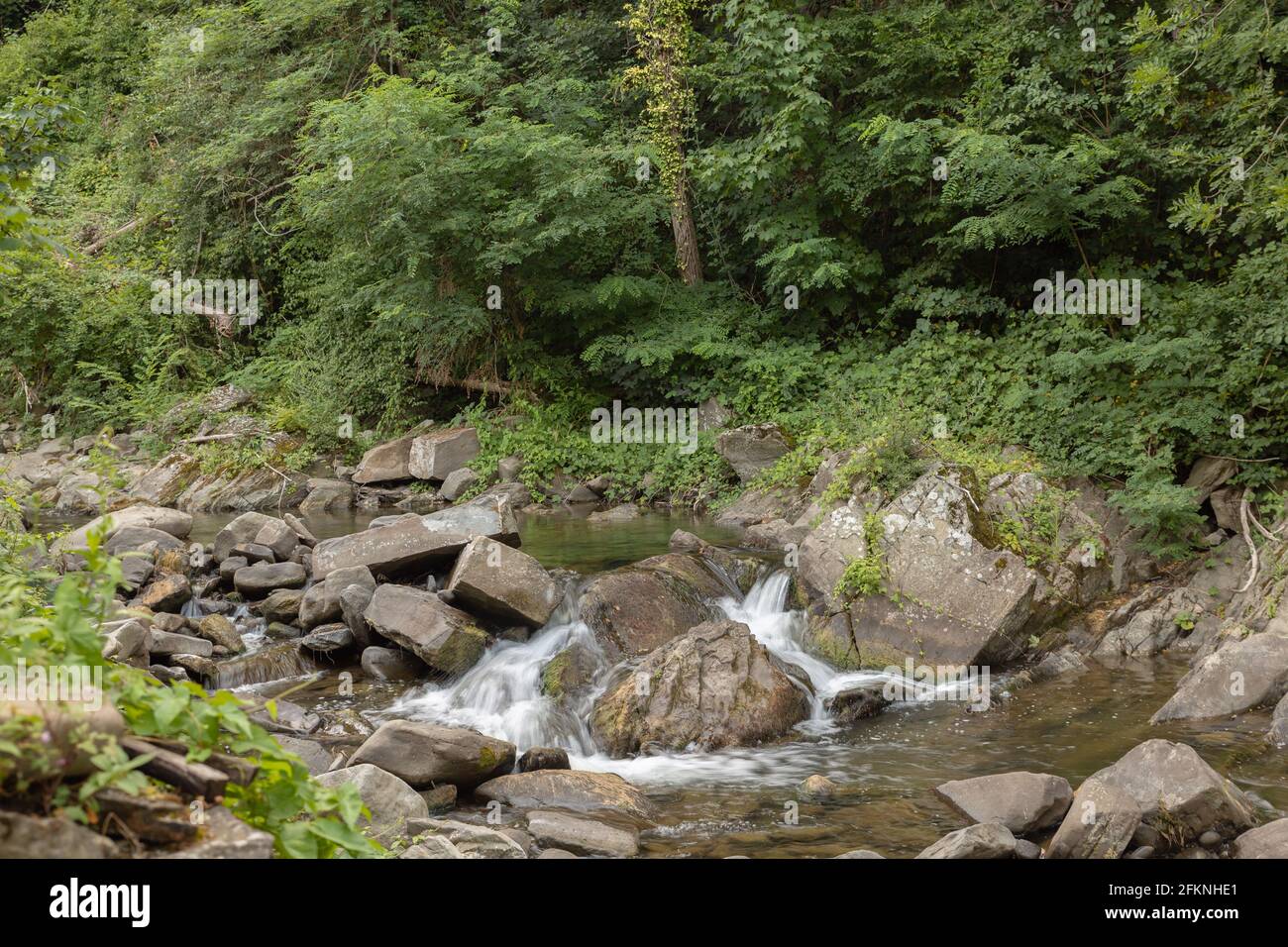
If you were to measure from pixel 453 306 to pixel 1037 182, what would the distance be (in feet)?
31.8

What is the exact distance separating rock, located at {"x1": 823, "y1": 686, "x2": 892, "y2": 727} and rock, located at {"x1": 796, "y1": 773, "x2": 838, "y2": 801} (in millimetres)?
1562

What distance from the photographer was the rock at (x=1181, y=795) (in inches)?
221

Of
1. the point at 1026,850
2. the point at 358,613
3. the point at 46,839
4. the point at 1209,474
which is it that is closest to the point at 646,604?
the point at 358,613

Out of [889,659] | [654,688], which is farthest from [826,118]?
[654,688]

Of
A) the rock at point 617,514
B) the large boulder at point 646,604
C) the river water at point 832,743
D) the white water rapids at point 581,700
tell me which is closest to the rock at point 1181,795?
the river water at point 832,743

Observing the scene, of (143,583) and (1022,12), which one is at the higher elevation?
(1022,12)

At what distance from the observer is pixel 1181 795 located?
5.64m

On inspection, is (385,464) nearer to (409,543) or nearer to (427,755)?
(409,543)

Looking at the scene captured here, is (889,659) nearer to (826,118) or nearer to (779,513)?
(779,513)

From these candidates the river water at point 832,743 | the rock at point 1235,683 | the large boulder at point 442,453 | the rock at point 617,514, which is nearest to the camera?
the river water at point 832,743

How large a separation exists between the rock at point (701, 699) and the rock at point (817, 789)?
3.59 ft

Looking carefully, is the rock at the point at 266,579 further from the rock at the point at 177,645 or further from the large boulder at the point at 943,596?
the large boulder at the point at 943,596

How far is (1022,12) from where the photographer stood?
1442 centimetres
